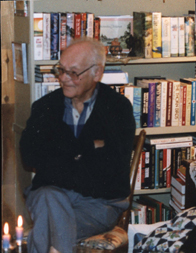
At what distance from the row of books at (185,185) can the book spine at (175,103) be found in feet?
0.58

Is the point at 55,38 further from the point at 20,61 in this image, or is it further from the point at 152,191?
the point at 152,191

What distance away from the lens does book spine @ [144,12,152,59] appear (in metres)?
1.51

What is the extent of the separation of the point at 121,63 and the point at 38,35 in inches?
15.4

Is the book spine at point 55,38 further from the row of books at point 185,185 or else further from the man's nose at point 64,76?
the row of books at point 185,185

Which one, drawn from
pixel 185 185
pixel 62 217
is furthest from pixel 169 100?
pixel 62 217

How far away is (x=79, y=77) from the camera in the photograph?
1.17 metres

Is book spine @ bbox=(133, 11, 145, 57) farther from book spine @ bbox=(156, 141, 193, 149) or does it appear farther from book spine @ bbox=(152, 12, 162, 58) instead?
book spine @ bbox=(156, 141, 193, 149)

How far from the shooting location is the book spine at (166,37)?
1.55m

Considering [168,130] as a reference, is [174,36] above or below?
above

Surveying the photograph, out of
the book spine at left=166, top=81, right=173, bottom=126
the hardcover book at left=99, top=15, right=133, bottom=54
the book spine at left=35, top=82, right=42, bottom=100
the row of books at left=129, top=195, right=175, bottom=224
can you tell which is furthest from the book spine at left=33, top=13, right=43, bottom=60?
the row of books at left=129, top=195, right=175, bottom=224

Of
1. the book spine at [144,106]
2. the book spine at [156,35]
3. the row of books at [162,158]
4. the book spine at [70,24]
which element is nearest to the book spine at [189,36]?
the book spine at [156,35]

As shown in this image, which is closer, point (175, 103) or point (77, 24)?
point (77, 24)

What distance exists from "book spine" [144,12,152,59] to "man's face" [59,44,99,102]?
15.5 inches

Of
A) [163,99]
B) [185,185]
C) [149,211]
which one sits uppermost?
[163,99]
